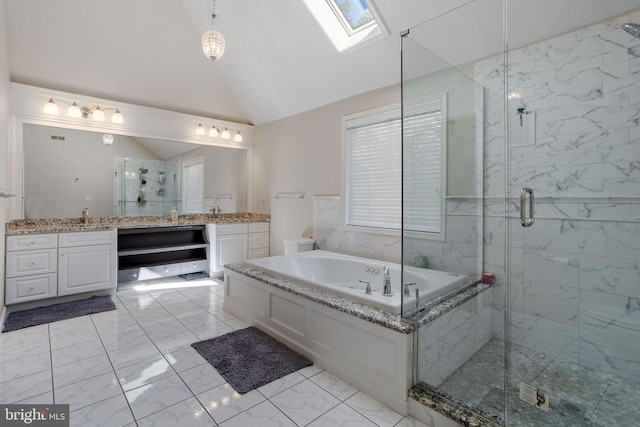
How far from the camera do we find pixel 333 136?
13.1ft

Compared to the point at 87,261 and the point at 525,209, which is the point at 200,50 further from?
the point at 525,209

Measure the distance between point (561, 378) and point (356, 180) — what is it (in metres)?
2.56

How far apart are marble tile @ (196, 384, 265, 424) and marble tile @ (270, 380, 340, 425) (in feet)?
0.41

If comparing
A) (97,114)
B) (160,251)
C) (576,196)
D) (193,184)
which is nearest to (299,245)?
(160,251)

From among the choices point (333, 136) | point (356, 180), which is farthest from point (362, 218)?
point (333, 136)

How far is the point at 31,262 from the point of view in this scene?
3195 mm

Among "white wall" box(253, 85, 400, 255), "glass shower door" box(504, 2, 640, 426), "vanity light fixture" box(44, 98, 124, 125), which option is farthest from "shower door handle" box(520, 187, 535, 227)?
"vanity light fixture" box(44, 98, 124, 125)

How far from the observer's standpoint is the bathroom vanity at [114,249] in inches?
125

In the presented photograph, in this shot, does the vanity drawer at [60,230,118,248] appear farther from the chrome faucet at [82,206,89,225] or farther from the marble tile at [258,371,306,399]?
the marble tile at [258,371,306,399]

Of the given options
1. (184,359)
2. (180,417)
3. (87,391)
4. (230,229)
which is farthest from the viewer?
(230,229)

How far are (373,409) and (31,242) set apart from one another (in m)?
3.60

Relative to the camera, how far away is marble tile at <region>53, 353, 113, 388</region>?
2006 millimetres

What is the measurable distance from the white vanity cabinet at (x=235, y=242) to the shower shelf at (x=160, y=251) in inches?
5.1

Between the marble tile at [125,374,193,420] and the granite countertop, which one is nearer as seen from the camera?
the marble tile at [125,374,193,420]
